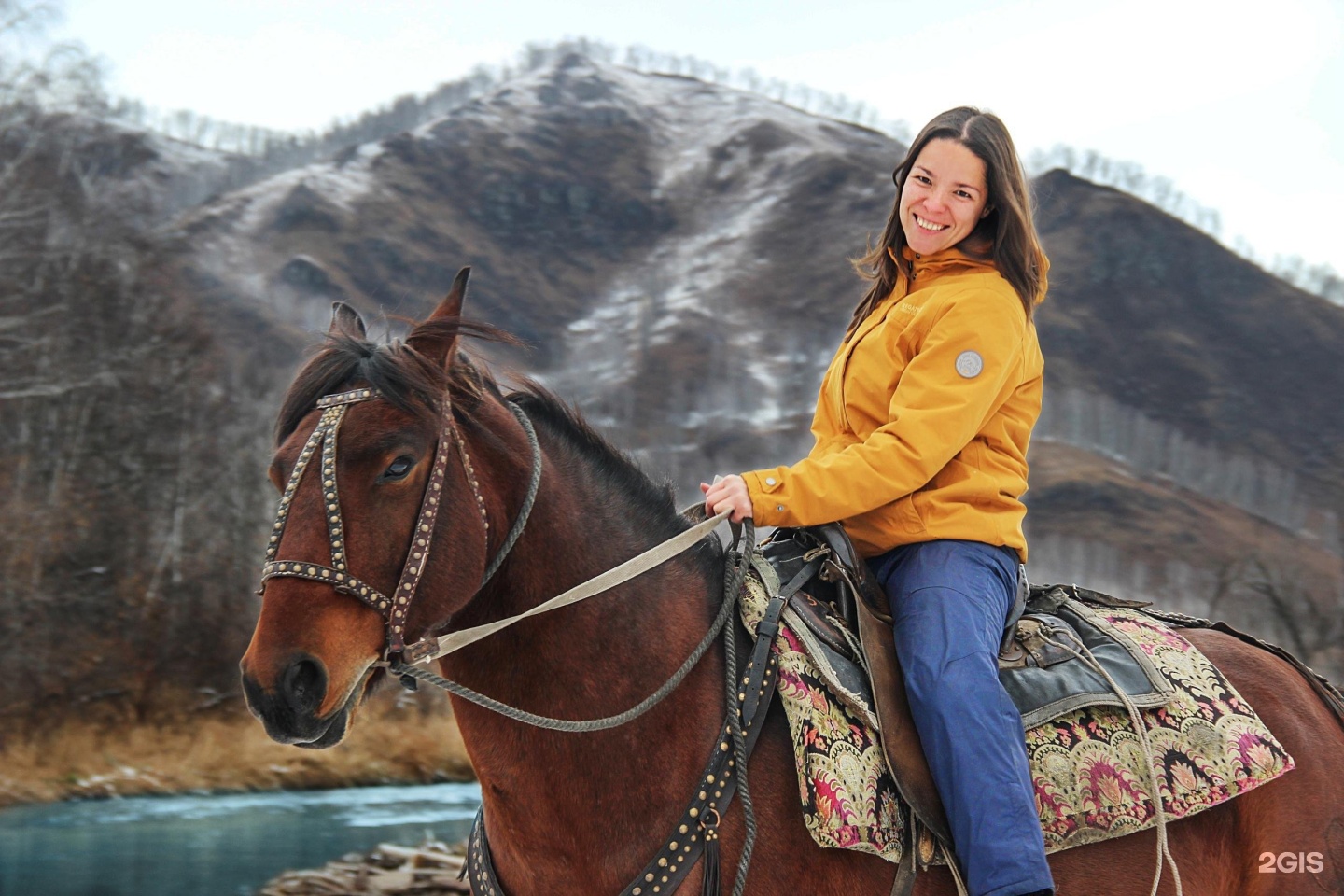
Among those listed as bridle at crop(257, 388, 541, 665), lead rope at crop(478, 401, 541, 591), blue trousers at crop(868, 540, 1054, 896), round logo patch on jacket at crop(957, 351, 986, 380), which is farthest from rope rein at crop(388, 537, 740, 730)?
round logo patch on jacket at crop(957, 351, 986, 380)

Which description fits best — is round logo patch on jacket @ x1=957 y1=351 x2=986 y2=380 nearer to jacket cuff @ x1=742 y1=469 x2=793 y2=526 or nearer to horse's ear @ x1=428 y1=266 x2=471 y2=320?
jacket cuff @ x1=742 y1=469 x2=793 y2=526

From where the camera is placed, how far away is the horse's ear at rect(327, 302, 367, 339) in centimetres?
289

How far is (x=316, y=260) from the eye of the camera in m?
117

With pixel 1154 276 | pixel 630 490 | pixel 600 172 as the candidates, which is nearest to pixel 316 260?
pixel 600 172

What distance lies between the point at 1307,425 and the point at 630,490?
124m

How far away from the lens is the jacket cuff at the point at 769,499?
2.90 metres

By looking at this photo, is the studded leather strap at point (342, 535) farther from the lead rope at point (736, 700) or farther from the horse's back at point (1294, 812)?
the horse's back at point (1294, 812)

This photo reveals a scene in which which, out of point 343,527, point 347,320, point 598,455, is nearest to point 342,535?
point 343,527

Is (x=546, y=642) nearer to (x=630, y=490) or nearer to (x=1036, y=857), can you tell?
(x=630, y=490)

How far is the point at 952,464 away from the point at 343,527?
1.68 meters

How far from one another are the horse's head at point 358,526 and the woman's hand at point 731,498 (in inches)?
26.0

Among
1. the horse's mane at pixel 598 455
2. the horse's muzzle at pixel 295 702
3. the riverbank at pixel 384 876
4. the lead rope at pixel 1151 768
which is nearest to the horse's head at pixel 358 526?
the horse's muzzle at pixel 295 702

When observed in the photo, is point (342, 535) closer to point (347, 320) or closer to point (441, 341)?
point (441, 341)

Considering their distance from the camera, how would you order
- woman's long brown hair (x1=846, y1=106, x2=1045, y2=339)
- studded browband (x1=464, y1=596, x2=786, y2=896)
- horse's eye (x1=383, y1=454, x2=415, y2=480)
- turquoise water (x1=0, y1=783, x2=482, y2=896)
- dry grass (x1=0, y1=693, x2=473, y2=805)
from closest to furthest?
horse's eye (x1=383, y1=454, x2=415, y2=480)
studded browband (x1=464, y1=596, x2=786, y2=896)
woman's long brown hair (x1=846, y1=106, x2=1045, y2=339)
turquoise water (x1=0, y1=783, x2=482, y2=896)
dry grass (x1=0, y1=693, x2=473, y2=805)
